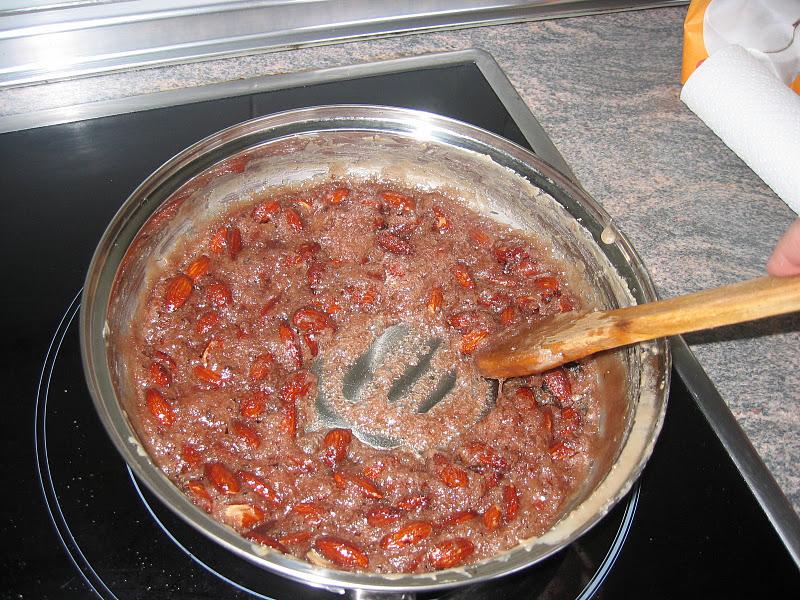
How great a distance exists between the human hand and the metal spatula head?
2.49ft

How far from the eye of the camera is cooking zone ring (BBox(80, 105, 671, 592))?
3.74ft

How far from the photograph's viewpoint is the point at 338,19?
250cm

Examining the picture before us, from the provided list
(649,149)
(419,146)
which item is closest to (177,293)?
(419,146)

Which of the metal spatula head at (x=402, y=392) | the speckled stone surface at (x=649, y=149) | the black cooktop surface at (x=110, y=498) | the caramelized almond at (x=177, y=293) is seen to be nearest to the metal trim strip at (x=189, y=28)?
the speckled stone surface at (x=649, y=149)

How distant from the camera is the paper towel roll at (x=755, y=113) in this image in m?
2.06

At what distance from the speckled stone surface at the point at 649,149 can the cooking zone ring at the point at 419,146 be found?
384 mm

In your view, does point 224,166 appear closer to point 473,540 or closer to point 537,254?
point 537,254

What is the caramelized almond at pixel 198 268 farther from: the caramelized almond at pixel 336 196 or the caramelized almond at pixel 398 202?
the caramelized almond at pixel 398 202

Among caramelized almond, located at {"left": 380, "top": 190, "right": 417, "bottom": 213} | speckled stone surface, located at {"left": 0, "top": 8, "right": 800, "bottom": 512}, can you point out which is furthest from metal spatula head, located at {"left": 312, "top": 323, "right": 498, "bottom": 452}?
speckled stone surface, located at {"left": 0, "top": 8, "right": 800, "bottom": 512}

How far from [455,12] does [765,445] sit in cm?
185

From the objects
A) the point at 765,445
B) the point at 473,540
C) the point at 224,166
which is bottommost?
the point at 765,445

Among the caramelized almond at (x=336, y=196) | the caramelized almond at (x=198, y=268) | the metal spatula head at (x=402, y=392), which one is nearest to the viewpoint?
the metal spatula head at (x=402, y=392)

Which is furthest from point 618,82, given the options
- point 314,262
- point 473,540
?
point 473,540

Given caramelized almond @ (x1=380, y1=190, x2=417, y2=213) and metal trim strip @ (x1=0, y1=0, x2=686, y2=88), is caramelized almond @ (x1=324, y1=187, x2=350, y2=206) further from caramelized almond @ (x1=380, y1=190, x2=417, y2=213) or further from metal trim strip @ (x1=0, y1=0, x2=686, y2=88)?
metal trim strip @ (x1=0, y1=0, x2=686, y2=88)
